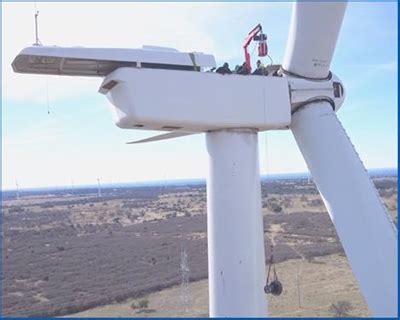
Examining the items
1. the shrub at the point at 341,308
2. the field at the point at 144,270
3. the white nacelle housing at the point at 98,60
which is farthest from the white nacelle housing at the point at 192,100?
the shrub at the point at 341,308

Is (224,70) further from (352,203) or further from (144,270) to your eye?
(144,270)

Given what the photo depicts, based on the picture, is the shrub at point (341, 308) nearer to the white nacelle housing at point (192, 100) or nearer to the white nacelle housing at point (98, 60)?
the white nacelle housing at point (192, 100)

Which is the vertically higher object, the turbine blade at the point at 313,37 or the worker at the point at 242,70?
the turbine blade at the point at 313,37

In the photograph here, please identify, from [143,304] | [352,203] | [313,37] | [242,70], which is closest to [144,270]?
[143,304]

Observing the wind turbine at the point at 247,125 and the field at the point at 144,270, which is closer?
the wind turbine at the point at 247,125

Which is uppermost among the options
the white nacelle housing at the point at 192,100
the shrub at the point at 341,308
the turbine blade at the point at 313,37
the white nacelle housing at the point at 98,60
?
the turbine blade at the point at 313,37

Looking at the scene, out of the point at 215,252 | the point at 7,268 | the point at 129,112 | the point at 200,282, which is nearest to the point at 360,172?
the point at 215,252

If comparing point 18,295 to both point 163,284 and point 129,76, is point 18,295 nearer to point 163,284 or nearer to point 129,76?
point 163,284
